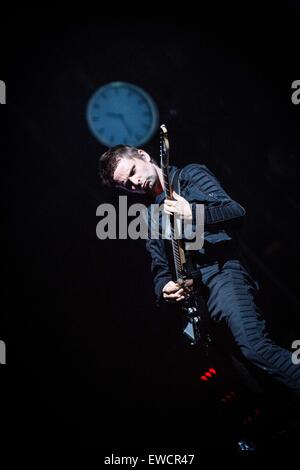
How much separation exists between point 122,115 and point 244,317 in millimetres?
1889

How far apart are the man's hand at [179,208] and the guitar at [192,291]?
0.05 metres

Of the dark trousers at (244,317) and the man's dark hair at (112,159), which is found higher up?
the man's dark hair at (112,159)

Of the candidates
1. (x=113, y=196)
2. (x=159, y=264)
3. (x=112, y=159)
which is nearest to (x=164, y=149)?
(x=112, y=159)

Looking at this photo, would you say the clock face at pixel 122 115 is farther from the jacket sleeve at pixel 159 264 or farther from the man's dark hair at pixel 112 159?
the jacket sleeve at pixel 159 264

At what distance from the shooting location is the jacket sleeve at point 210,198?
5.51ft

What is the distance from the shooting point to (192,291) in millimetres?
1969

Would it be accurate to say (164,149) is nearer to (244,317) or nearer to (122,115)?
(244,317)

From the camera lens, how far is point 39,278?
100 inches

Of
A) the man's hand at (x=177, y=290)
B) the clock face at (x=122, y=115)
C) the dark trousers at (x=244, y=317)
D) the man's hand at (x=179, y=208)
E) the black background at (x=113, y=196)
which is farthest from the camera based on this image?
the clock face at (x=122, y=115)

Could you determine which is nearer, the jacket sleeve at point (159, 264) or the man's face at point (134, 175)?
the man's face at point (134, 175)

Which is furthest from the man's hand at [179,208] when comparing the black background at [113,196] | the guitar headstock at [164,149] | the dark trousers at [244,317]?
the black background at [113,196]

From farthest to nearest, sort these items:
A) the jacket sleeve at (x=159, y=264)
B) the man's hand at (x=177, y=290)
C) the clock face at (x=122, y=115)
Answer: the clock face at (x=122, y=115), the jacket sleeve at (x=159, y=264), the man's hand at (x=177, y=290)

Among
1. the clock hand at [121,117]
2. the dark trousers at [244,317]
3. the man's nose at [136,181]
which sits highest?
the clock hand at [121,117]
